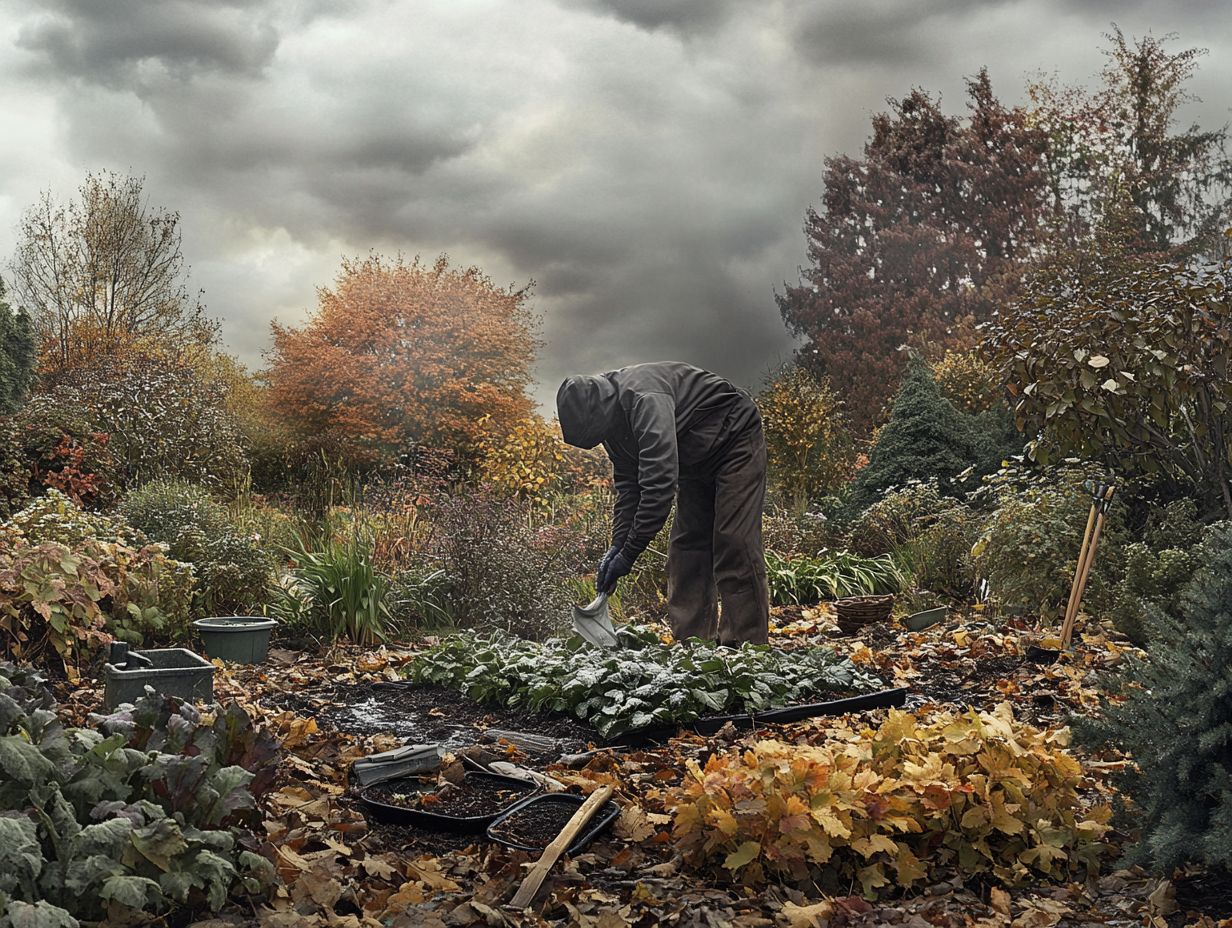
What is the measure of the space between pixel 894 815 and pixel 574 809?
3.35 ft

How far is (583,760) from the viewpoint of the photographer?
12.5 feet

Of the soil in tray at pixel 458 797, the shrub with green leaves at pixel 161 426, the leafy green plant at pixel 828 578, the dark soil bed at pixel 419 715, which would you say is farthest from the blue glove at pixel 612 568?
the shrub with green leaves at pixel 161 426

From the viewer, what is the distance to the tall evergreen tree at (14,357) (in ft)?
45.1

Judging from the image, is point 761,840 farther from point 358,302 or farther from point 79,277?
point 79,277

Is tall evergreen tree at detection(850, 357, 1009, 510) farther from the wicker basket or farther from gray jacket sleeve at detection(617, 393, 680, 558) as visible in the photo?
gray jacket sleeve at detection(617, 393, 680, 558)

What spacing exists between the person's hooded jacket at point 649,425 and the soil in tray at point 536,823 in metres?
1.86

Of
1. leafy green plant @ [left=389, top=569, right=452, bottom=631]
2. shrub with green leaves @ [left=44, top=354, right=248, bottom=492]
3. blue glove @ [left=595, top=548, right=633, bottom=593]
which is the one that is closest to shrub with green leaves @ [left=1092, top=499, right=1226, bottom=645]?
blue glove @ [left=595, top=548, right=633, bottom=593]

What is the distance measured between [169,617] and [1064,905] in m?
5.31

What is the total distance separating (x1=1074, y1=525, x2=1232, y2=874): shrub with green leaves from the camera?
2461 mm

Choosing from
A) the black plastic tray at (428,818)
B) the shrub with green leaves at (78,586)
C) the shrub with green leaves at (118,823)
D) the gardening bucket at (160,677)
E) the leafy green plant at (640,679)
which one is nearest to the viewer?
the shrub with green leaves at (118,823)

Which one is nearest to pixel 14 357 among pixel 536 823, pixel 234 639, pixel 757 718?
pixel 234 639

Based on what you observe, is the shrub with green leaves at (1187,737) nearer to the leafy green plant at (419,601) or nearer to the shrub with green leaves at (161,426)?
the leafy green plant at (419,601)

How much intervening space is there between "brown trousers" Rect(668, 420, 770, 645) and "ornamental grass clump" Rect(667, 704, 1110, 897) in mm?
2463

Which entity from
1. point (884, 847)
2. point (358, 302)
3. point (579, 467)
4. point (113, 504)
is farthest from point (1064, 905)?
point (358, 302)
